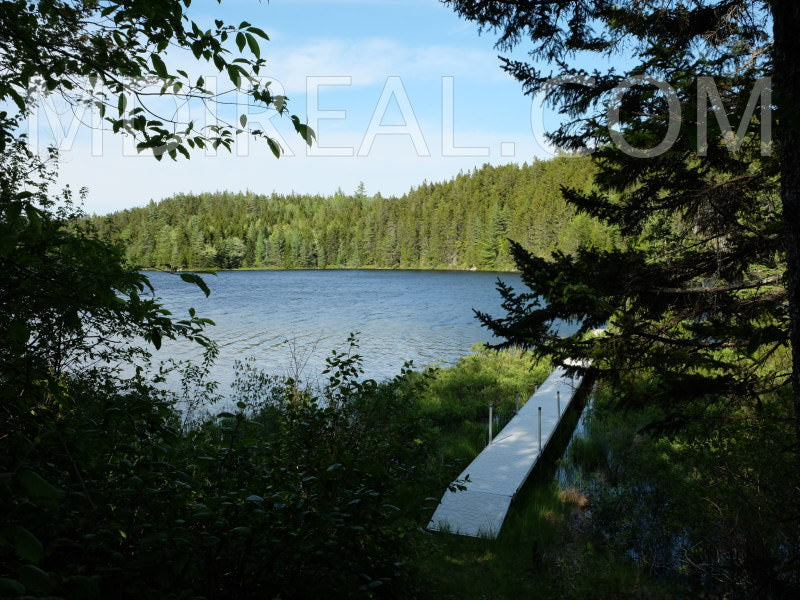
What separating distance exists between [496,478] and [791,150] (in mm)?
5864

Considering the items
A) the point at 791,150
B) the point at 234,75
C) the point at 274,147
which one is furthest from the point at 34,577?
the point at 791,150

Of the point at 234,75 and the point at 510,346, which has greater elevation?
the point at 234,75

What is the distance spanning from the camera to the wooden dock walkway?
21.4 ft

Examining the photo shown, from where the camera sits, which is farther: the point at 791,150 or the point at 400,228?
the point at 400,228

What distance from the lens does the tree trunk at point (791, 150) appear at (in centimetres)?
380

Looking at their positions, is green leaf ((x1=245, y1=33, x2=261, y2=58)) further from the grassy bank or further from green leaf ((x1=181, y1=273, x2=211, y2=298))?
the grassy bank

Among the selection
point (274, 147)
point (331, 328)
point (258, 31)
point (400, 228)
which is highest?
point (400, 228)

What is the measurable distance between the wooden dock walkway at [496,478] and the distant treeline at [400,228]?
73.1m

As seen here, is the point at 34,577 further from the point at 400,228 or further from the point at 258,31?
the point at 400,228

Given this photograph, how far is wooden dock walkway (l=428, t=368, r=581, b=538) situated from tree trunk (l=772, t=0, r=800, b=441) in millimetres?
1945

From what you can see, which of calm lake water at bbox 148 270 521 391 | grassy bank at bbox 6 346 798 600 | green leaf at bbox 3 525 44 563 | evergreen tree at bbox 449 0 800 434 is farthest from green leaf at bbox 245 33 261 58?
calm lake water at bbox 148 270 521 391

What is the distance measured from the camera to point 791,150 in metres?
3.94

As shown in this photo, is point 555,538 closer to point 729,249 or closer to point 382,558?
point 382,558

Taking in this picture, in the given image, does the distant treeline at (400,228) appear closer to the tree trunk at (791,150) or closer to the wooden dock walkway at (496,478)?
the wooden dock walkway at (496,478)
